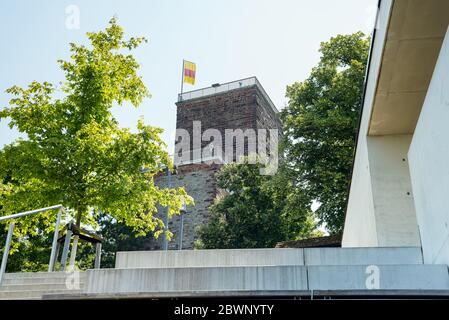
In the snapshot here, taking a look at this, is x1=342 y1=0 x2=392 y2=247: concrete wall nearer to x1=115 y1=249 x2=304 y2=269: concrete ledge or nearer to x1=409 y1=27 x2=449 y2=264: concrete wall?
x1=409 y1=27 x2=449 y2=264: concrete wall

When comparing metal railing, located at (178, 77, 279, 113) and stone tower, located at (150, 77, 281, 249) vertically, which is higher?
metal railing, located at (178, 77, 279, 113)

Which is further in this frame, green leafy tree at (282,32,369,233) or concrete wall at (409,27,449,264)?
green leafy tree at (282,32,369,233)

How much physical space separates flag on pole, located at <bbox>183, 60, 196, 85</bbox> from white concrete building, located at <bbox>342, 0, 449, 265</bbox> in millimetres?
29829

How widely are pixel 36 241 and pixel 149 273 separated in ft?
62.8

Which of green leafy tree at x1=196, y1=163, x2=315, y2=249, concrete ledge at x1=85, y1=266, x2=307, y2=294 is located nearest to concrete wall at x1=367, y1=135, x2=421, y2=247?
concrete ledge at x1=85, y1=266, x2=307, y2=294

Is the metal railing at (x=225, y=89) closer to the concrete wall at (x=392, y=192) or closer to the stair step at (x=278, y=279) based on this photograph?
the concrete wall at (x=392, y=192)

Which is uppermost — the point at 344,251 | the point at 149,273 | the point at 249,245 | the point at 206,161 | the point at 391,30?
the point at 206,161

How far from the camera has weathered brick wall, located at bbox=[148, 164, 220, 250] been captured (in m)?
28.7

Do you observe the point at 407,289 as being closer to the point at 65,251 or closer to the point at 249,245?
the point at 65,251

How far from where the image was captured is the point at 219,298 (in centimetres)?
450

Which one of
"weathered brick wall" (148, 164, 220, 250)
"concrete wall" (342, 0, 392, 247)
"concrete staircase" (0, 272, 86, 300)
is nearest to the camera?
"concrete staircase" (0, 272, 86, 300)

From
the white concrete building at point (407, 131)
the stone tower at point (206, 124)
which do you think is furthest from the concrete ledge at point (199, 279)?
the stone tower at point (206, 124)
